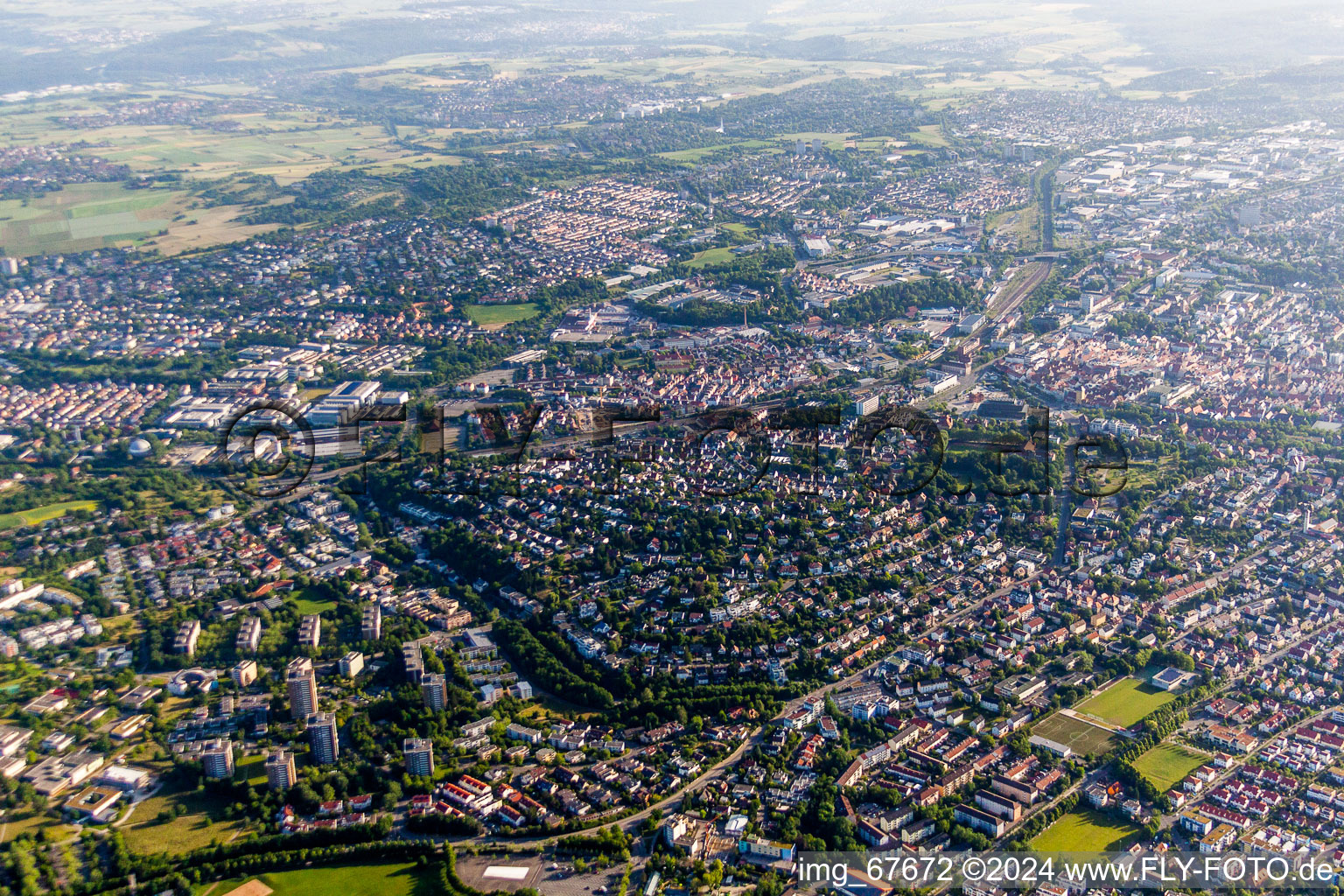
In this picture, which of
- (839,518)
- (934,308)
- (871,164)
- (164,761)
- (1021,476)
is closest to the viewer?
(164,761)

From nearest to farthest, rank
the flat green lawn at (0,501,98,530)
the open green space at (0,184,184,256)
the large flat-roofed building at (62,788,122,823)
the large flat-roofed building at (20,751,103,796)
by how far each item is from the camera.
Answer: the large flat-roofed building at (62,788,122,823) < the large flat-roofed building at (20,751,103,796) < the flat green lawn at (0,501,98,530) < the open green space at (0,184,184,256)

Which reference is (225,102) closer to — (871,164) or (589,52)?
(589,52)

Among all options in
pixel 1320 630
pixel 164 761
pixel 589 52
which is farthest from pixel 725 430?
pixel 589 52

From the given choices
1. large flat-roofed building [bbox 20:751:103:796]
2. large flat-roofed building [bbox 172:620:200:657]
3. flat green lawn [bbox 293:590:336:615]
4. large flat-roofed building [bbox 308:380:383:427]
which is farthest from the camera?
large flat-roofed building [bbox 308:380:383:427]

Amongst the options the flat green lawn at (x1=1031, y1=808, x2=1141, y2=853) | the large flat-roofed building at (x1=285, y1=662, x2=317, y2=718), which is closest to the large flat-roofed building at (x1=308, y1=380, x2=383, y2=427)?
the large flat-roofed building at (x1=285, y1=662, x2=317, y2=718)

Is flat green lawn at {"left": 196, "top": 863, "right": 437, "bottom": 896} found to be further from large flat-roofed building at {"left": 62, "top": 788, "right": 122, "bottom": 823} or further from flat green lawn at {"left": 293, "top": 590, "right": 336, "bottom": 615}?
flat green lawn at {"left": 293, "top": 590, "right": 336, "bottom": 615}

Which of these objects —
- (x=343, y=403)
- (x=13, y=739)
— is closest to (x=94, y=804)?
(x=13, y=739)

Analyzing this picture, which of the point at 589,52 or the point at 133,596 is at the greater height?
the point at 589,52
